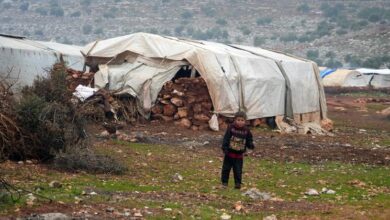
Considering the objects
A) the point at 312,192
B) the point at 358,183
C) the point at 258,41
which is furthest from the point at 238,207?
the point at 258,41

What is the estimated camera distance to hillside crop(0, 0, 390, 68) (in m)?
77.8

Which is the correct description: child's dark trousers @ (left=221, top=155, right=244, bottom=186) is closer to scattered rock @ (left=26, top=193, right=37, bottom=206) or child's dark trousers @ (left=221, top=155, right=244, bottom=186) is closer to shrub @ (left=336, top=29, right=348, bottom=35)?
scattered rock @ (left=26, top=193, right=37, bottom=206)

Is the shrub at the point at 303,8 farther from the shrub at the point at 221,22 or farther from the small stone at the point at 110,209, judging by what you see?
the small stone at the point at 110,209

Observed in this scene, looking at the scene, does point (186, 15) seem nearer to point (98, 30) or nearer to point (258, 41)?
point (98, 30)

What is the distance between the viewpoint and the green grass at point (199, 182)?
7.82 m

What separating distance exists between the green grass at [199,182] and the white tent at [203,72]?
469 centimetres

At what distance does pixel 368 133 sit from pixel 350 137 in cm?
199

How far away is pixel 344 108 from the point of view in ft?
105

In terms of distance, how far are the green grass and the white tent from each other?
4.69 meters

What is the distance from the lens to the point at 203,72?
18797mm

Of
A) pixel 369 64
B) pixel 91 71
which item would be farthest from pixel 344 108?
pixel 369 64

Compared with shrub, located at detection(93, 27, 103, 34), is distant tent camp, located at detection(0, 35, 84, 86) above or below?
above

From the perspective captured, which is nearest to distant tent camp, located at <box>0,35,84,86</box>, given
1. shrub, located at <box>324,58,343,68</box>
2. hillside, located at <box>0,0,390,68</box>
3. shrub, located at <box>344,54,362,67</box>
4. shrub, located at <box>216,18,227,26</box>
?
shrub, located at <box>344,54,362,67</box>

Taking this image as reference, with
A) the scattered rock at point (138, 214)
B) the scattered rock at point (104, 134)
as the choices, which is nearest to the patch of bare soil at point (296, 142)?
the scattered rock at point (104, 134)
